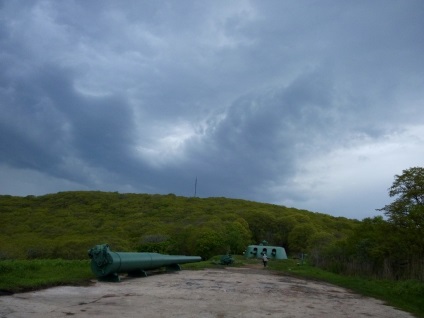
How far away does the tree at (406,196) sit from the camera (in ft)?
72.2

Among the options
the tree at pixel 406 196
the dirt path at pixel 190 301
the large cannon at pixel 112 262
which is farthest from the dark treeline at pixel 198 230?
the large cannon at pixel 112 262

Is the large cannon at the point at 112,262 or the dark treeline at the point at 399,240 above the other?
the dark treeline at the point at 399,240

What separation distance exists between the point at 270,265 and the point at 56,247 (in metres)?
16.2

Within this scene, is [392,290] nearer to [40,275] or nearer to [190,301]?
[190,301]

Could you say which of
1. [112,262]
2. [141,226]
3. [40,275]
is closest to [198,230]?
[141,226]

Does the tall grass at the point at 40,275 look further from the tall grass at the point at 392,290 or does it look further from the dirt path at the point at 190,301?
the tall grass at the point at 392,290

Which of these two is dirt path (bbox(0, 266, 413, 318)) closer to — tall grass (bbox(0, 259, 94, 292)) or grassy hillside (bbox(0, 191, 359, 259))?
tall grass (bbox(0, 259, 94, 292))

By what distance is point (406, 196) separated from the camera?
22.4 meters

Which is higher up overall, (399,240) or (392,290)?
(399,240)

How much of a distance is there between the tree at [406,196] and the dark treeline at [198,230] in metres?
0.05

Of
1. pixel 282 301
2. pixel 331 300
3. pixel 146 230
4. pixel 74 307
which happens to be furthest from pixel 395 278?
pixel 146 230

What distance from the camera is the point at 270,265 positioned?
30.2m

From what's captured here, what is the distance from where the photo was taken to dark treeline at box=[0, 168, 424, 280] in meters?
22.4

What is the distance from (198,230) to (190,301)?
25686mm
